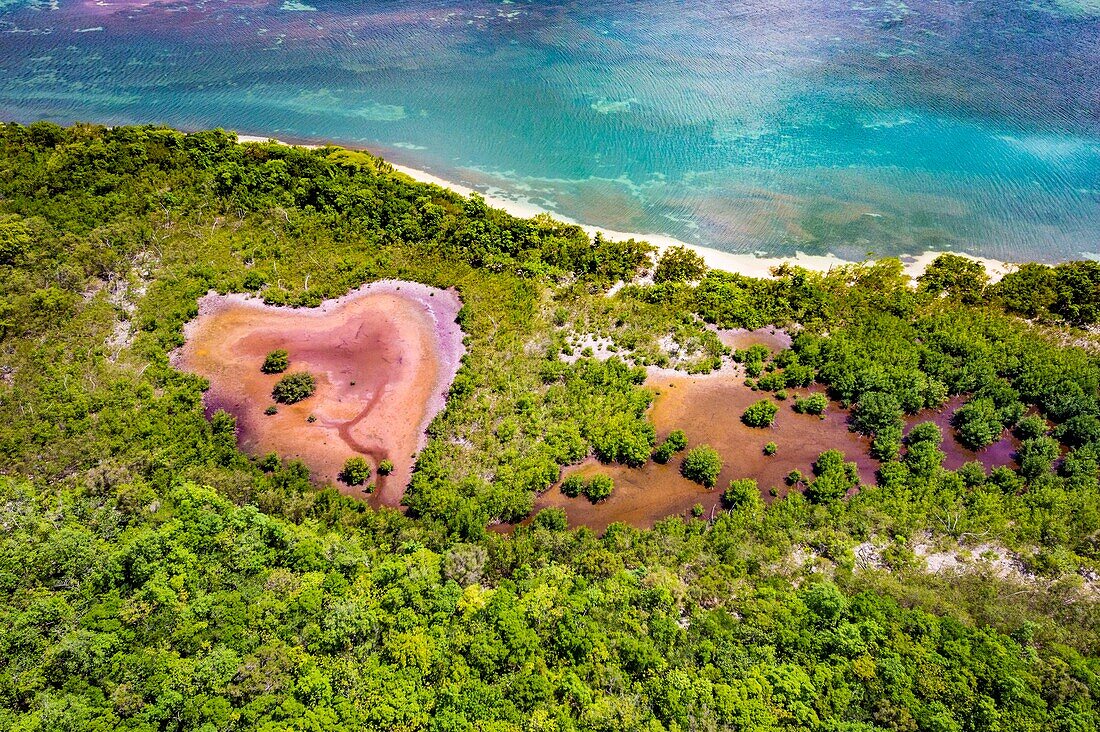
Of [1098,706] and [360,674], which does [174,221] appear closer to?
[360,674]

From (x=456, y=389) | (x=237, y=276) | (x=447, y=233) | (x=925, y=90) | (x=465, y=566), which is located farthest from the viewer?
(x=925, y=90)

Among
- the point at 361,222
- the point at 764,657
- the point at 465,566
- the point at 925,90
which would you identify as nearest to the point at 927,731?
the point at 764,657

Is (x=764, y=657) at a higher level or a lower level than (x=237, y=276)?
lower

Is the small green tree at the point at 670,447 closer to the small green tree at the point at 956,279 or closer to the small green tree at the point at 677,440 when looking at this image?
the small green tree at the point at 677,440

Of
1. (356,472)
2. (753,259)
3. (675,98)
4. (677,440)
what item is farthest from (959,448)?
(675,98)

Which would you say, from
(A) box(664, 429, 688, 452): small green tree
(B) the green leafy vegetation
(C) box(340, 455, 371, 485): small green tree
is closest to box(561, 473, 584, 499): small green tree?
(B) the green leafy vegetation

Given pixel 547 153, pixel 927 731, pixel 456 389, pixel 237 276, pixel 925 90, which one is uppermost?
pixel 925 90

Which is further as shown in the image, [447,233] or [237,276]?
[447,233]
